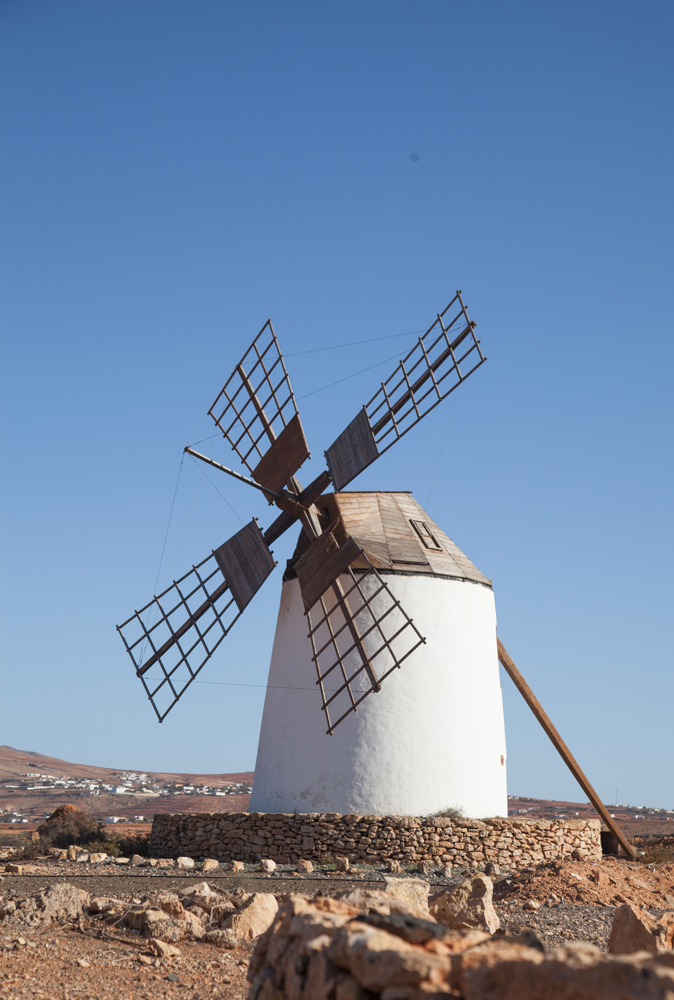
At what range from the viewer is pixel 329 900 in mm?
4586

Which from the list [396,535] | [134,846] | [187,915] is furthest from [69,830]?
[187,915]

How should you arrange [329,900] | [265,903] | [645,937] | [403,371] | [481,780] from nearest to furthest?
[329,900], [645,937], [265,903], [481,780], [403,371]

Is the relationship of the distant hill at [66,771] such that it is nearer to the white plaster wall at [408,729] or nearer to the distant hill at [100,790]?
the distant hill at [100,790]

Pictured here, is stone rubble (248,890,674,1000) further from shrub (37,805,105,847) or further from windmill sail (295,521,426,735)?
shrub (37,805,105,847)

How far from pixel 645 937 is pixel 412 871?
7.22m

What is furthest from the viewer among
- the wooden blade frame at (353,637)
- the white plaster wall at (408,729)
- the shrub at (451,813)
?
the wooden blade frame at (353,637)

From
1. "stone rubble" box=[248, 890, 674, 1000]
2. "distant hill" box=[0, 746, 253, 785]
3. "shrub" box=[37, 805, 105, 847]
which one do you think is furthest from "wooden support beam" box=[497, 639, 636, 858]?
"distant hill" box=[0, 746, 253, 785]

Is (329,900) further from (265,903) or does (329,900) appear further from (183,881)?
(183,881)

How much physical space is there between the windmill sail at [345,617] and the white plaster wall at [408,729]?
Answer: 0.23 metres

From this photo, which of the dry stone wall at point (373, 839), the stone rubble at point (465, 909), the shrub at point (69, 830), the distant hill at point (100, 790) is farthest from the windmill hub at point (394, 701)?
the distant hill at point (100, 790)

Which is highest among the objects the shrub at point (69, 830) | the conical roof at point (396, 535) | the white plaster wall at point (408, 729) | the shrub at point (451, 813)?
the conical roof at point (396, 535)

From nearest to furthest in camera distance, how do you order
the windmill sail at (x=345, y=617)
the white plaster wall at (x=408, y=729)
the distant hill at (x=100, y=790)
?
the white plaster wall at (x=408, y=729) < the windmill sail at (x=345, y=617) < the distant hill at (x=100, y=790)

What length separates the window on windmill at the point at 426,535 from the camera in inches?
645

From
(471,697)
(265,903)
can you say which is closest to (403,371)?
(471,697)
